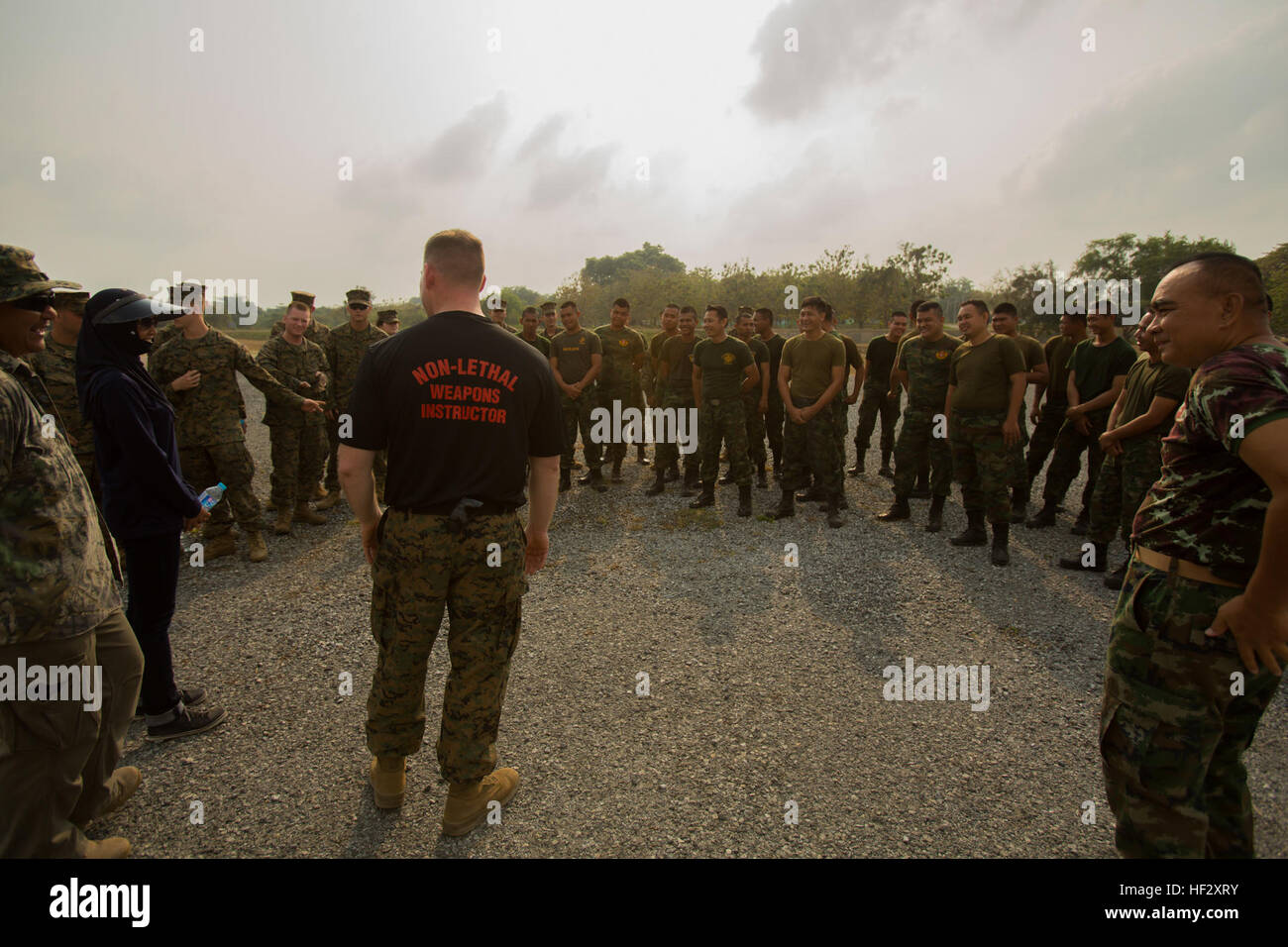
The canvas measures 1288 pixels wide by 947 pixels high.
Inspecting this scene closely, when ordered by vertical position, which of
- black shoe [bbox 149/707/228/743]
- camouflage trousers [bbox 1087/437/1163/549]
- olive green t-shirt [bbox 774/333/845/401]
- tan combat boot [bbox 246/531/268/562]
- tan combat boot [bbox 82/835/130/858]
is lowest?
tan combat boot [bbox 82/835/130/858]

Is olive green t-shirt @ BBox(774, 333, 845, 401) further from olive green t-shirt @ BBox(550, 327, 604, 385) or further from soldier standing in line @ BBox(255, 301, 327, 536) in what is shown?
soldier standing in line @ BBox(255, 301, 327, 536)

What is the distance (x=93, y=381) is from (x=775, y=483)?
23.8 feet

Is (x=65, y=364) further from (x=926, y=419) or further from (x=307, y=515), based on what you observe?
(x=926, y=419)

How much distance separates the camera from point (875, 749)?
3.04 metres

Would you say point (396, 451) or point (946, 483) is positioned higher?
point (396, 451)

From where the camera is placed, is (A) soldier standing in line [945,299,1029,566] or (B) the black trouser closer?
(B) the black trouser

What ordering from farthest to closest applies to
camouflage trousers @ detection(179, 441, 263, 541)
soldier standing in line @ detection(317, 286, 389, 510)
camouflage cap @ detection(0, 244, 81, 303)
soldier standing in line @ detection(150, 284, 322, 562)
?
soldier standing in line @ detection(317, 286, 389, 510)
camouflage trousers @ detection(179, 441, 263, 541)
soldier standing in line @ detection(150, 284, 322, 562)
camouflage cap @ detection(0, 244, 81, 303)

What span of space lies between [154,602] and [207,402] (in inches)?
111

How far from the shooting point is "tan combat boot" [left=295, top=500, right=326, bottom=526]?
21.5ft

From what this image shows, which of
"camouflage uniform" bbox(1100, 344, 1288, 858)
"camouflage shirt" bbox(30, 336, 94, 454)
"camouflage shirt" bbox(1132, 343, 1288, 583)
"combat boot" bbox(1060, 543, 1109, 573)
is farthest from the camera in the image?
"combat boot" bbox(1060, 543, 1109, 573)

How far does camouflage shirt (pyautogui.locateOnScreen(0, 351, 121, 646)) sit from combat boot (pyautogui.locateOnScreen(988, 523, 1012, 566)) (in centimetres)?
619

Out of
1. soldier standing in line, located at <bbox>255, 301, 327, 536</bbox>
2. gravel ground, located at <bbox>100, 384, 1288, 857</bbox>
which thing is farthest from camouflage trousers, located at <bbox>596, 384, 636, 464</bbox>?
soldier standing in line, located at <bbox>255, 301, 327, 536</bbox>
